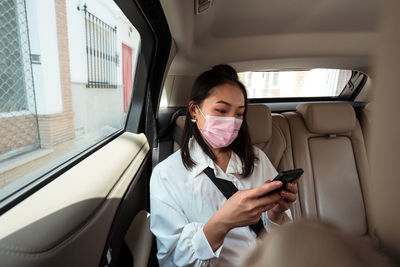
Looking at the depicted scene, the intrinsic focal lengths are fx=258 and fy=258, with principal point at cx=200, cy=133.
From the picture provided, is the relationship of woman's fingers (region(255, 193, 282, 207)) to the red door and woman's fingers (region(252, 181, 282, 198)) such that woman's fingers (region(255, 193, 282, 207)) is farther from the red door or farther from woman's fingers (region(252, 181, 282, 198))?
the red door

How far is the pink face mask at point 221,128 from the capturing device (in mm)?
1135

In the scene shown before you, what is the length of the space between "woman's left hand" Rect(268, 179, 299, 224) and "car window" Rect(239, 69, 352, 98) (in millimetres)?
1675

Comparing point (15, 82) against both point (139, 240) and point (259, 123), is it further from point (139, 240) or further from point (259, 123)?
point (259, 123)

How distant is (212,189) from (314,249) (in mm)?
962

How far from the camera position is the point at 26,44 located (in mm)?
804

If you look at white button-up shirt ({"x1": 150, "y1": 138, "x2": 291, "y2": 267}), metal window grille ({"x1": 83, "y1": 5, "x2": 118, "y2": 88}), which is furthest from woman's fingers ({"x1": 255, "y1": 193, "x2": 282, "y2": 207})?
metal window grille ({"x1": 83, "y1": 5, "x2": 118, "y2": 88})

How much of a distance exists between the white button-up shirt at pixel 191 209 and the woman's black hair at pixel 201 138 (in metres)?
0.03

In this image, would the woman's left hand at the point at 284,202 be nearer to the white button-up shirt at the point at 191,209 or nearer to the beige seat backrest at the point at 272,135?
the white button-up shirt at the point at 191,209

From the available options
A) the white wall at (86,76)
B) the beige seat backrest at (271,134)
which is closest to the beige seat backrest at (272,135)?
the beige seat backrest at (271,134)

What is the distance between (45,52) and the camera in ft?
3.46

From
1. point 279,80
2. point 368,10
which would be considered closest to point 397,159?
point 368,10

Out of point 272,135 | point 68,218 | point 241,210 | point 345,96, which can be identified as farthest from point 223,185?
point 345,96

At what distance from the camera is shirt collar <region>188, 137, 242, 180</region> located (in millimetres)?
1114

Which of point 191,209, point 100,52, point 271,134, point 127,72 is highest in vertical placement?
point 100,52
